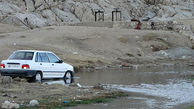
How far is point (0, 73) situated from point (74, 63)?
13.1 m

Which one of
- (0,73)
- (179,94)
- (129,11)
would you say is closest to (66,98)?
(179,94)

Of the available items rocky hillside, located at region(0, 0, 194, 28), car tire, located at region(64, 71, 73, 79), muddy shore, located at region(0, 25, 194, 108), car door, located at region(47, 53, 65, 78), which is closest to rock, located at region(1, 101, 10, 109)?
car door, located at region(47, 53, 65, 78)

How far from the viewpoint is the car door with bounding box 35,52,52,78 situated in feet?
68.0

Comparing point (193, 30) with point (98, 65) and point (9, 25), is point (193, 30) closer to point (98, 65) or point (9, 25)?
point (9, 25)

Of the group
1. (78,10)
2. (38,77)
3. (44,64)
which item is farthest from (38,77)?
(78,10)

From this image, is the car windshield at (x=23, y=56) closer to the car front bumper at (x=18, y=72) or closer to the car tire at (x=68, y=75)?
the car front bumper at (x=18, y=72)

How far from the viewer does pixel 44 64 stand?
21.0 metres

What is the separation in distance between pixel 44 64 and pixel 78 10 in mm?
47517

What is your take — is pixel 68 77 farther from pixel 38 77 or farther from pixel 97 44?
pixel 97 44

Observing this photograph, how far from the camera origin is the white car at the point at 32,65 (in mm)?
20219

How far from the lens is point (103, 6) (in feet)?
237

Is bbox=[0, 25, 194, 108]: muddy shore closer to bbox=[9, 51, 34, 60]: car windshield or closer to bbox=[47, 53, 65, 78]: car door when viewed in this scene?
bbox=[47, 53, 65, 78]: car door

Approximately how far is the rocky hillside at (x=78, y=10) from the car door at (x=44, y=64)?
36605mm

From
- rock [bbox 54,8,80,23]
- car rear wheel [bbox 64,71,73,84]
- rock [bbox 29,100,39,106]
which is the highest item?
rock [bbox 29,100,39,106]
